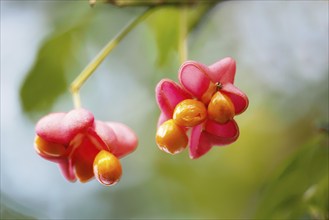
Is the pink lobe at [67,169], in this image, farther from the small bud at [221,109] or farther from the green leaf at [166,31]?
the green leaf at [166,31]

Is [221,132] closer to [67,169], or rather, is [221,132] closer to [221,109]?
[221,109]

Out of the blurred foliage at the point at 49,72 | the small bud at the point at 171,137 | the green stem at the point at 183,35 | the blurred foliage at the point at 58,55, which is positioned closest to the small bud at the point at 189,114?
the small bud at the point at 171,137

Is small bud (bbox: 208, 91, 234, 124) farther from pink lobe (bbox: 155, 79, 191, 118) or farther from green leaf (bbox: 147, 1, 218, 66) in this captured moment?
green leaf (bbox: 147, 1, 218, 66)

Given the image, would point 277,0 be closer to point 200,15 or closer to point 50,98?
point 200,15

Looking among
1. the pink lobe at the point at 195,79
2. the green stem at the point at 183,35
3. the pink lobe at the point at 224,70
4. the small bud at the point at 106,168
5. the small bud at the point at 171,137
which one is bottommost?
the small bud at the point at 106,168

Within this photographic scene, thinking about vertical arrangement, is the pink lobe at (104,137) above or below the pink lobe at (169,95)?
below

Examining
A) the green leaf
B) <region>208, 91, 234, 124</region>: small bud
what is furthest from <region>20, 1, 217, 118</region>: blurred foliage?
<region>208, 91, 234, 124</region>: small bud
